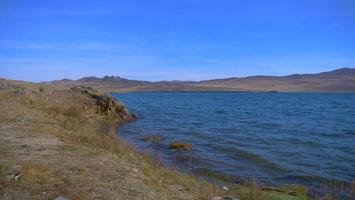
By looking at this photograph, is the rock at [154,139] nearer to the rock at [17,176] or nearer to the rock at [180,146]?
the rock at [180,146]

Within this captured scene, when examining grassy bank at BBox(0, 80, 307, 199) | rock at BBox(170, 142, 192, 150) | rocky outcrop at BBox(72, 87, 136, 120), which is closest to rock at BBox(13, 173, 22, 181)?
grassy bank at BBox(0, 80, 307, 199)

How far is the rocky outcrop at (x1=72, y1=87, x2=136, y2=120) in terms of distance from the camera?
129 feet

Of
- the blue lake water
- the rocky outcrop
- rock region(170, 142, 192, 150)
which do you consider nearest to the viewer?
the blue lake water

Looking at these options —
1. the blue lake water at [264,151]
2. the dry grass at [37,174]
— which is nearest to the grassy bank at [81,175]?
the dry grass at [37,174]

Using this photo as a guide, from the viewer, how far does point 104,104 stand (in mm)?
39719

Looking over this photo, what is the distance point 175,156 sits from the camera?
69.6 feet

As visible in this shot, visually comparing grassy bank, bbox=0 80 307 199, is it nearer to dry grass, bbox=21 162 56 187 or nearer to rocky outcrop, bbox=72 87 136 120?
dry grass, bbox=21 162 56 187

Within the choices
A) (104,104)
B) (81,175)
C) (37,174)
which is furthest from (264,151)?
(104,104)

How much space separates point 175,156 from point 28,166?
36.7ft

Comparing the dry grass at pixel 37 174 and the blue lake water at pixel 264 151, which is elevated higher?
the dry grass at pixel 37 174

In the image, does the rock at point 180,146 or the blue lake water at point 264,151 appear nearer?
the blue lake water at point 264,151

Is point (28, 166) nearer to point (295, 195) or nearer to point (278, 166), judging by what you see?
point (295, 195)

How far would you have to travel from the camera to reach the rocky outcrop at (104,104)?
129ft

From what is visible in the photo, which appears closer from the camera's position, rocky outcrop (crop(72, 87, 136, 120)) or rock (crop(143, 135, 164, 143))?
rock (crop(143, 135, 164, 143))
